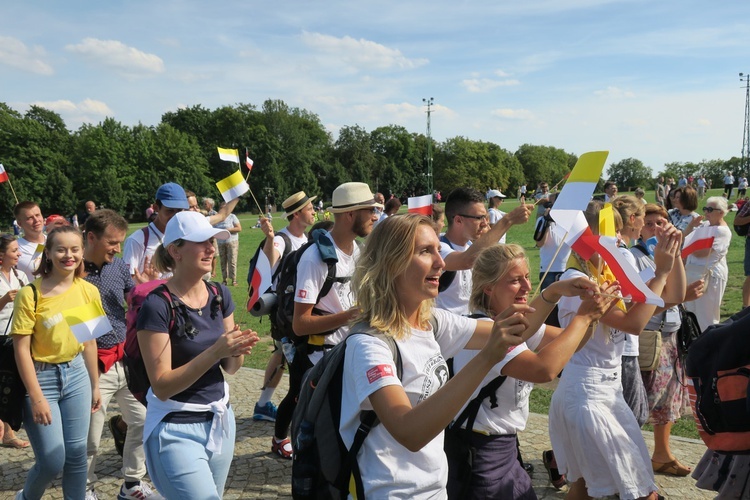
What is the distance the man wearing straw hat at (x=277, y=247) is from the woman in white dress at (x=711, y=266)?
4940 mm

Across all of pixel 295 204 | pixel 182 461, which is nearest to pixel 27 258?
pixel 295 204

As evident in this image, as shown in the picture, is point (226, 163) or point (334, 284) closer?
point (334, 284)

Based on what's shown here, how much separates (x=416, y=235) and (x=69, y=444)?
3.01 meters

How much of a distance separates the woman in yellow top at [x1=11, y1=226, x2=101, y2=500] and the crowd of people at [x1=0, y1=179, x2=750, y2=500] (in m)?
0.01

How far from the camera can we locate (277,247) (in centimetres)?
643

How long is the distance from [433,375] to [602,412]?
1928 mm

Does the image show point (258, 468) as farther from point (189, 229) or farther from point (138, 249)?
point (189, 229)

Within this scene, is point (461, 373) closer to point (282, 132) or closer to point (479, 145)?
point (282, 132)

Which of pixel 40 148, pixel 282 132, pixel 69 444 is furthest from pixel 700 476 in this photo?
pixel 282 132

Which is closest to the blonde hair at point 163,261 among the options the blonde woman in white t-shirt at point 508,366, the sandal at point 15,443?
the blonde woman in white t-shirt at point 508,366

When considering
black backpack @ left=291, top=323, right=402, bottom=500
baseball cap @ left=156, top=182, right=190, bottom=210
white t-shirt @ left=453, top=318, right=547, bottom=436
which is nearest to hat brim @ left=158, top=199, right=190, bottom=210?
baseball cap @ left=156, top=182, right=190, bottom=210

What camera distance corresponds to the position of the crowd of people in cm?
221

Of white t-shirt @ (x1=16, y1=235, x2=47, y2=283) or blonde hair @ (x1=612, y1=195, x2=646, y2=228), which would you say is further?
white t-shirt @ (x1=16, y1=235, x2=47, y2=283)

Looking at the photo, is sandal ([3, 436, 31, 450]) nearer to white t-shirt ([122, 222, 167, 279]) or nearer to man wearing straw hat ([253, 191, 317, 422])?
white t-shirt ([122, 222, 167, 279])
